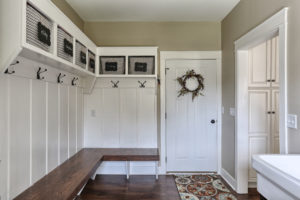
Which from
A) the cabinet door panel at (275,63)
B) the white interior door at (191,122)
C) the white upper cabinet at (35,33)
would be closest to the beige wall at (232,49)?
the white interior door at (191,122)

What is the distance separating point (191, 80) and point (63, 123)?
206 cm

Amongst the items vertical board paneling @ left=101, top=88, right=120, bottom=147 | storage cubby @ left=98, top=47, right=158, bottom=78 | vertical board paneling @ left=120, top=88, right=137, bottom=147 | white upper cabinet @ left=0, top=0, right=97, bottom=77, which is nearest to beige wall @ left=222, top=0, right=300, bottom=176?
storage cubby @ left=98, top=47, right=158, bottom=78

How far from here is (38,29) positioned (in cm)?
140

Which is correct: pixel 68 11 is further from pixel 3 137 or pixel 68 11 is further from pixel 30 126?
pixel 3 137

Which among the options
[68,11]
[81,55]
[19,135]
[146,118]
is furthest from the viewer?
[146,118]

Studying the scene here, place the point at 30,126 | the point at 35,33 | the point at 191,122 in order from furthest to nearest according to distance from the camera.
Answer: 1. the point at 191,122
2. the point at 30,126
3. the point at 35,33

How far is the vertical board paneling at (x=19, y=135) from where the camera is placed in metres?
1.47

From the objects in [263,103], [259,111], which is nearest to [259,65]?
[263,103]

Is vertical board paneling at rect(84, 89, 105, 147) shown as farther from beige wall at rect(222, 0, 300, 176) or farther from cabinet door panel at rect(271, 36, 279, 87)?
cabinet door panel at rect(271, 36, 279, 87)

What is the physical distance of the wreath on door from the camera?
3201 millimetres

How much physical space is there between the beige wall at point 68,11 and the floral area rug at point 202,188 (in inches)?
111

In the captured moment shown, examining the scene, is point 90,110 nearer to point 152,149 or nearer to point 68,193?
point 152,149

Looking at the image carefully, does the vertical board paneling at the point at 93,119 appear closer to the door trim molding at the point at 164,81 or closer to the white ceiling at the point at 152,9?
the door trim molding at the point at 164,81

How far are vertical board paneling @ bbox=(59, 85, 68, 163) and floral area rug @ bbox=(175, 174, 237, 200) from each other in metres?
1.60
